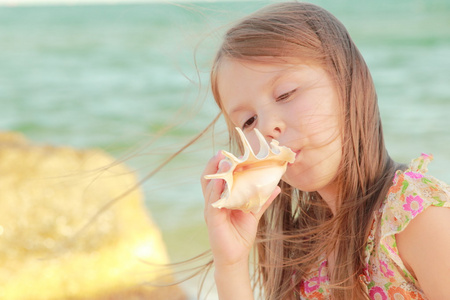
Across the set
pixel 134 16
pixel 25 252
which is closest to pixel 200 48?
pixel 25 252

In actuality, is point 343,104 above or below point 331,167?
above

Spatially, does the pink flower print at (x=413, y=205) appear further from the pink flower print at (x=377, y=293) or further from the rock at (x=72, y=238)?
the rock at (x=72, y=238)

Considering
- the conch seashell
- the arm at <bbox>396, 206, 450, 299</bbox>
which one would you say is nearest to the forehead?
the conch seashell

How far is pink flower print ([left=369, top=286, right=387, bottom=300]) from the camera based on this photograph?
2.06m

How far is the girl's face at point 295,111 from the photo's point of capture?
1.92 m

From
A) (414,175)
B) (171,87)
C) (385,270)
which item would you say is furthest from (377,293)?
(171,87)

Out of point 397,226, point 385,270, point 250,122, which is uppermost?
point 250,122

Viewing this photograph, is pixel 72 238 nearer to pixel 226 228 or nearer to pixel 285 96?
pixel 226 228

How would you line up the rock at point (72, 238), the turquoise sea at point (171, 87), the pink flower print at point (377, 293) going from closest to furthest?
the pink flower print at point (377, 293) < the turquoise sea at point (171, 87) < the rock at point (72, 238)

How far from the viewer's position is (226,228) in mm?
2039

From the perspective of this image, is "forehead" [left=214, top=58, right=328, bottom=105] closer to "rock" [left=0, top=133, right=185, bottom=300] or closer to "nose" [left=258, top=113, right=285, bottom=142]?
"nose" [left=258, top=113, right=285, bottom=142]

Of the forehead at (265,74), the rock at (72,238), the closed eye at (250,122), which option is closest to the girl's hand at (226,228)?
the closed eye at (250,122)

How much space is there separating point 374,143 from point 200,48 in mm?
830

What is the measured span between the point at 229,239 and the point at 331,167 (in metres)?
0.43
